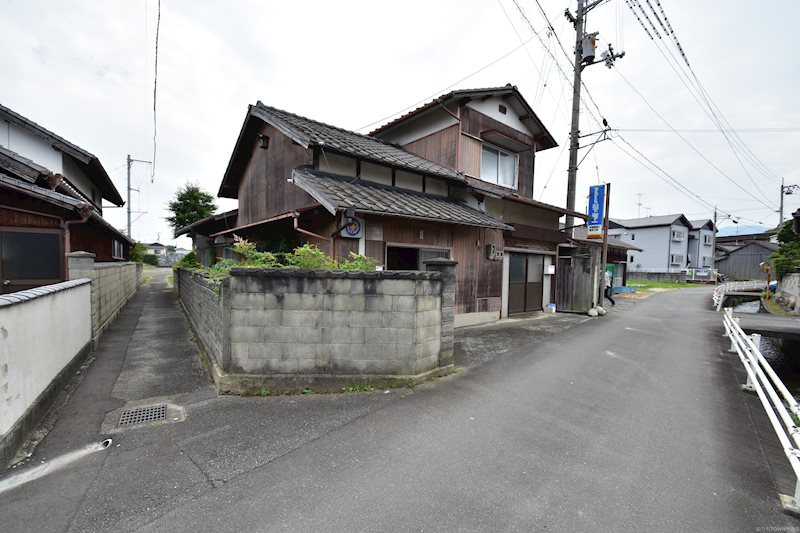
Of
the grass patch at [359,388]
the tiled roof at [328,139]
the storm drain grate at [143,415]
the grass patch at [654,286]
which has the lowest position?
the storm drain grate at [143,415]

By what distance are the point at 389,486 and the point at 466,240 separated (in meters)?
7.10

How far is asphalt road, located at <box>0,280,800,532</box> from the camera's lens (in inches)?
97.3

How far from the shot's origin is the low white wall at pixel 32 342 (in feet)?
10.0

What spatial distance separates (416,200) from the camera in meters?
8.21

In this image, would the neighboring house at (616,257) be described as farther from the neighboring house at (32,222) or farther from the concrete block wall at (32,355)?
the neighboring house at (32,222)

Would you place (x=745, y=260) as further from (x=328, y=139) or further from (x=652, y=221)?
(x=328, y=139)

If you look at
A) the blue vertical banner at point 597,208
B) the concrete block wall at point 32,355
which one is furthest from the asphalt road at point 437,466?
the blue vertical banner at point 597,208

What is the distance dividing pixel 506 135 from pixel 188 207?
26.7 m

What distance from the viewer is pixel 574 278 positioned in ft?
40.9

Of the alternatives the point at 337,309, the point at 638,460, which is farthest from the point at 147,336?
the point at 638,460

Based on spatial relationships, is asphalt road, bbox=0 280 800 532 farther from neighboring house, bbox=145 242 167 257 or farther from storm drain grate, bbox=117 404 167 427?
neighboring house, bbox=145 242 167 257


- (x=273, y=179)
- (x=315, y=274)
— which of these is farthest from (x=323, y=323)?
(x=273, y=179)

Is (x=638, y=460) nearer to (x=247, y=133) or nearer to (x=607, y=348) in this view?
(x=607, y=348)

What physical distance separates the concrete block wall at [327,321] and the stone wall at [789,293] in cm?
1607
